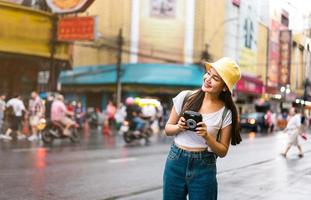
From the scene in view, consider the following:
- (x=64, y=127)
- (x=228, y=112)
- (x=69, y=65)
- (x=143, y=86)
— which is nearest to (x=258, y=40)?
(x=228, y=112)

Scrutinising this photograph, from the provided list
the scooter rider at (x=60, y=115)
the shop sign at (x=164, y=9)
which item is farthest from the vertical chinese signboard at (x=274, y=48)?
the shop sign at (x=164, y=9)

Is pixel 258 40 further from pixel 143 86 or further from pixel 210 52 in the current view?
pixel 143 86

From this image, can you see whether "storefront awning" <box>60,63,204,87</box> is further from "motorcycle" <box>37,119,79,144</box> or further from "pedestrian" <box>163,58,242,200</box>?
"pedestrian" <box>163,58,242,200</box>

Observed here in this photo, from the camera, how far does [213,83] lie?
3.46m

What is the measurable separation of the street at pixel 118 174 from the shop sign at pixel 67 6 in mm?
9443

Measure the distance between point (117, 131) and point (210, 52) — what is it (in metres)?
4.93

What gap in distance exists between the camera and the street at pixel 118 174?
771 cm

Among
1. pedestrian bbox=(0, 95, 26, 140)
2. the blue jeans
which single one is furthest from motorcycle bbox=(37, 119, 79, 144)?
the blue jeans

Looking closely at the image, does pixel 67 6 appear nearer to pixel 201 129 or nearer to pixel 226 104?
pixel 226 104

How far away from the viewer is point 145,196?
24.8ft

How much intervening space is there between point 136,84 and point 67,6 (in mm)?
8414

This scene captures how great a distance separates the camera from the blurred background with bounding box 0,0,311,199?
754cm

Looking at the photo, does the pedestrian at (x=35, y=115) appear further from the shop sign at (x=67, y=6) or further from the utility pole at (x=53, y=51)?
the shop sign at (x=67, y=6)

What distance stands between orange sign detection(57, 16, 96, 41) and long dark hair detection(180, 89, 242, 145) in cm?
1992
